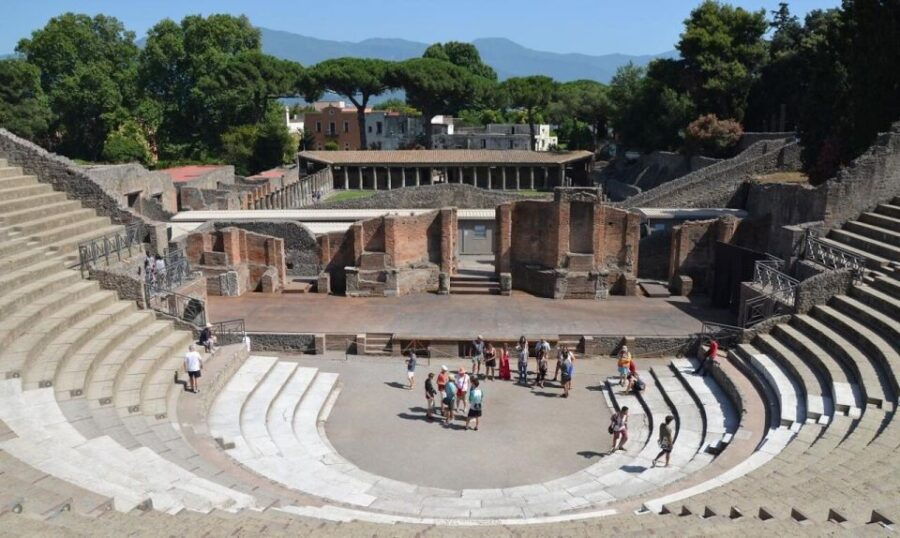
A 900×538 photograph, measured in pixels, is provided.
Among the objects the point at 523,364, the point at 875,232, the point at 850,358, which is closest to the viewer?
the point at 850,358

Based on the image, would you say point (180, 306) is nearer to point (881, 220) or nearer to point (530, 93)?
point (881, 220)

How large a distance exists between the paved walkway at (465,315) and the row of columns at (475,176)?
1159 inches

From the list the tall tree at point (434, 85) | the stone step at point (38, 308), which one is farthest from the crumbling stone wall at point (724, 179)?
the tall tree at point (434, 85)

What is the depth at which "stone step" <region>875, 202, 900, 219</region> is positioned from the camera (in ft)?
63.4

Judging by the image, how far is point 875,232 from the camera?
61.4ft

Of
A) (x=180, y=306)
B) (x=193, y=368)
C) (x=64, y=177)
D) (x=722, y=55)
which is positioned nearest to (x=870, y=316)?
(x=193, y=368)

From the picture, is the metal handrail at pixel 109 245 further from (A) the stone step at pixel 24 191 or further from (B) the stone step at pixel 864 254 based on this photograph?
(B) the stone step at pixel 864 254

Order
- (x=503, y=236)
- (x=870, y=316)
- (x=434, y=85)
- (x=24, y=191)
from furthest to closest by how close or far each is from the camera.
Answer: (x=434, y=85), (x=503, y=236), (x=24, y=191), (x=870, y=316)

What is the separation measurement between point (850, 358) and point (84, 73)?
60.6 metres

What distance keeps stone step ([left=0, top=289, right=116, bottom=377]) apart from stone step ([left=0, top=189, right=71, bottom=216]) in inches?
140

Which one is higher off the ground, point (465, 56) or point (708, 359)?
point (465, 56)

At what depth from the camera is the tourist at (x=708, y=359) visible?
1672 centimetres

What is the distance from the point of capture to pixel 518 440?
1449 cm

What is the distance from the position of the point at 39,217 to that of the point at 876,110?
24.4m
